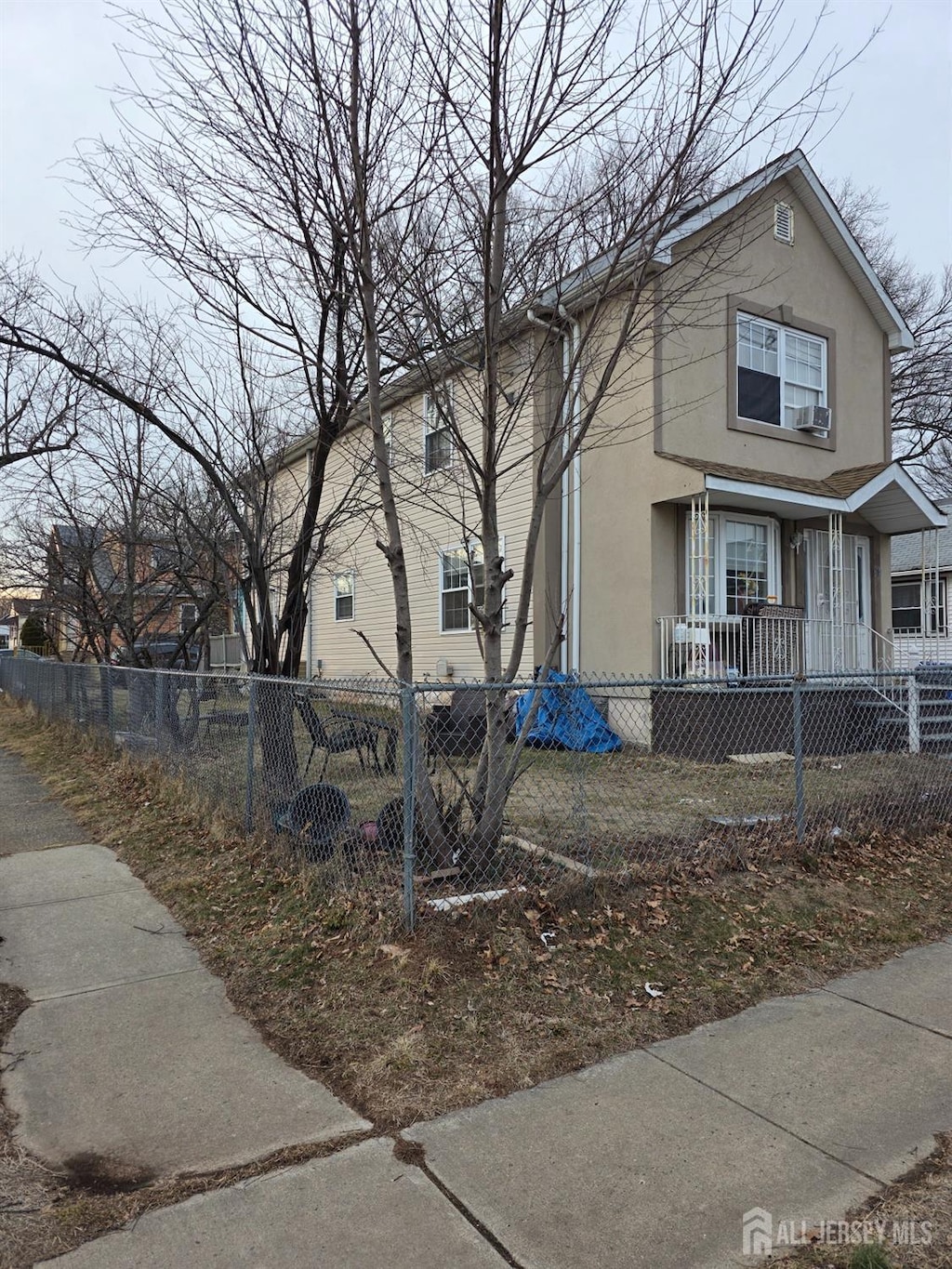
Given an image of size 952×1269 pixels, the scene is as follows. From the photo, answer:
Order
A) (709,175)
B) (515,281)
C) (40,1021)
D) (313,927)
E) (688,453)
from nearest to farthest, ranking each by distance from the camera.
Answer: (40,1021) < (313,927) < (709,175) < (515,281) < (688,453)

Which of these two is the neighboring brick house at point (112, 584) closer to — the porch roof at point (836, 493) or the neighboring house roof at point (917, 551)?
the porch roof at point (836, 493)

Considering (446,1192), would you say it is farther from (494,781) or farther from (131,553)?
(131,553)

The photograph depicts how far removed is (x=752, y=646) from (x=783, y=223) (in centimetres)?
630

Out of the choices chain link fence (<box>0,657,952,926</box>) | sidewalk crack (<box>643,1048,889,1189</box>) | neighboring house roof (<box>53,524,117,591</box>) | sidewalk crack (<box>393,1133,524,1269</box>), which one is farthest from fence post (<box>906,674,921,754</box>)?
neighboring house roof (<box>53,524,117,591</box>)

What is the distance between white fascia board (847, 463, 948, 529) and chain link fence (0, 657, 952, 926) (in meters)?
3.00

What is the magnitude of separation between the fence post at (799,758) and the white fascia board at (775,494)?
461cm

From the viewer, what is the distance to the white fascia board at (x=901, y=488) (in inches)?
441

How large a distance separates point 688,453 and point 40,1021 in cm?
941

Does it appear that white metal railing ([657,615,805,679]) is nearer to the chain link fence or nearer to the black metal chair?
the chain link fence

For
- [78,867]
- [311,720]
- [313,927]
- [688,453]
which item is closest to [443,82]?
[311,720]

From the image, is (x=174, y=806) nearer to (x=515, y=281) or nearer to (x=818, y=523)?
(x=515, y=281)

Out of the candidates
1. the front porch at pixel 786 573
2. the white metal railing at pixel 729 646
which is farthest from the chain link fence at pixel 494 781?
the front porch at pixel 786 573

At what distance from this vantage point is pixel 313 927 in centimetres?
434

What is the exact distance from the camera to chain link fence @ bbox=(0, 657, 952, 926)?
4.62 m
